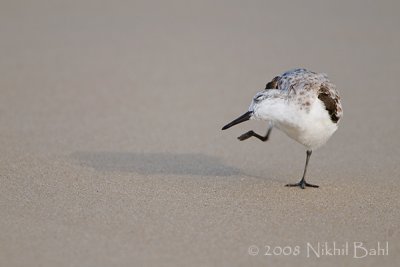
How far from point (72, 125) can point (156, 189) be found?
2.46 m

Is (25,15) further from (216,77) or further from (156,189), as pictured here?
(156,189)

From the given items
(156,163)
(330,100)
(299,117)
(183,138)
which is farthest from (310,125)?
(183,138)

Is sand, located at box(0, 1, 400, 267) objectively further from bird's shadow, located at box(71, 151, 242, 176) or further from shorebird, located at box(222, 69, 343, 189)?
shorebird, located at box(222, 69, 343, 189)

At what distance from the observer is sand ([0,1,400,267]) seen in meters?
5.48

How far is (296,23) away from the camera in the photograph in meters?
13.5

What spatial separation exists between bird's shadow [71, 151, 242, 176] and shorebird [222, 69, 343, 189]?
0.95 metres

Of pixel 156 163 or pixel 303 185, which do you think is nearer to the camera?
pixel 303 185

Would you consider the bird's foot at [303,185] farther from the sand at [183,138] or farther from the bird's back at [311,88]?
the bird's back at [311,88]

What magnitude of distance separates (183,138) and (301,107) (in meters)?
2.32

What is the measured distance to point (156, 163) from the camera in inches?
297

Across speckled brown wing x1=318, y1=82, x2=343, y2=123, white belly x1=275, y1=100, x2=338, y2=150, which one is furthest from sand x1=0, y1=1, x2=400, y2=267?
speckled brown wing x1=318, y1=82, x2=343, y2=123

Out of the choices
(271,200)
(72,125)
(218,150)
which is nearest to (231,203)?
Result: (271,200)

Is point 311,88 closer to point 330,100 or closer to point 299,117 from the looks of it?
point 330,100

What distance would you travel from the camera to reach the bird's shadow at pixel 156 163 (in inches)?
288
